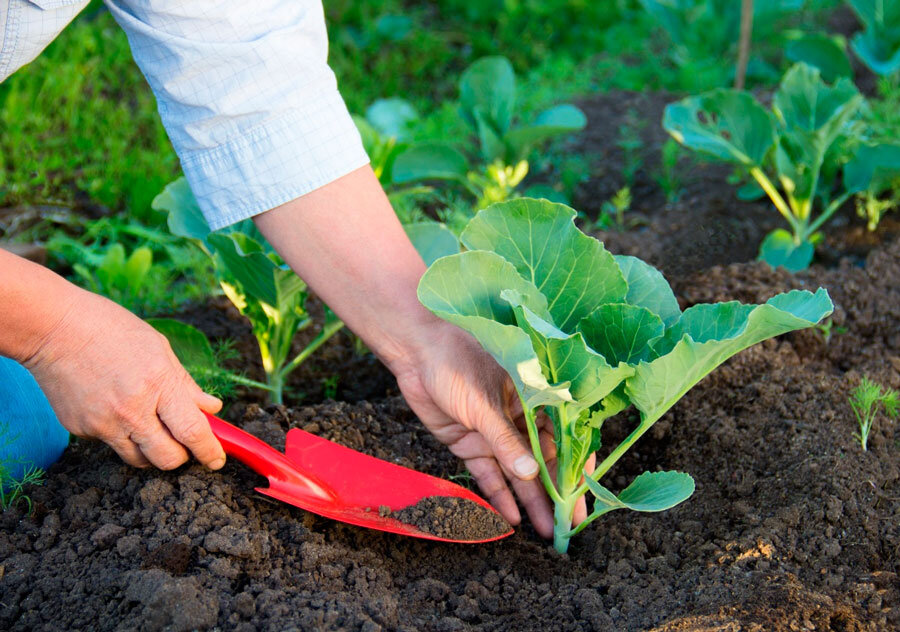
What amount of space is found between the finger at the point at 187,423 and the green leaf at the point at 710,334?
32.9 inches

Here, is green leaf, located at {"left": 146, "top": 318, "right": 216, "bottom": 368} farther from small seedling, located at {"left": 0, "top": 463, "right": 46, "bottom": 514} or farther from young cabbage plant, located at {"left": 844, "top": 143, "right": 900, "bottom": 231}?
young cabbage plant, located at {"left": 844, "top": 143, "right": 900, "bottom": 231}

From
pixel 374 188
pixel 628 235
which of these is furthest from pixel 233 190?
pixel 628 235

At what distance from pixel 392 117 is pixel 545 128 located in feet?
3.75

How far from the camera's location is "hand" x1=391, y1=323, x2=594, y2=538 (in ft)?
5.72

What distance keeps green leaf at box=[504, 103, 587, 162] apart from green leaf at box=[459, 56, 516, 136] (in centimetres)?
11

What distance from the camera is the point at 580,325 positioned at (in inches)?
64.7

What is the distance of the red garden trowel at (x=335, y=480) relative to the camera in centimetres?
178

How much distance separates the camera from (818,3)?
535cm

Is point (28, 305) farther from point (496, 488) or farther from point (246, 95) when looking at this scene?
point (496, 488)

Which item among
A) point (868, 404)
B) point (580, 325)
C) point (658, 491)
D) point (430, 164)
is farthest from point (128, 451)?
point (430, 164)

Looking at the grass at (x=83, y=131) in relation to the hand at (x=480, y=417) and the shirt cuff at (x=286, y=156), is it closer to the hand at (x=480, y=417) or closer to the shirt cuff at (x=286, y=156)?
the shirt cuff at (x=286, y=156)

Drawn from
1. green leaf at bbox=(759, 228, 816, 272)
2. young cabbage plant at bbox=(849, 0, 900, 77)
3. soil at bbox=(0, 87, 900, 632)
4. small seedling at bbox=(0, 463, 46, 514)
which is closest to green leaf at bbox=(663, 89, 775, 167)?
green leaf at bbox=(759, 228, 816, 272)

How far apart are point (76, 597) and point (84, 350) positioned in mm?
447

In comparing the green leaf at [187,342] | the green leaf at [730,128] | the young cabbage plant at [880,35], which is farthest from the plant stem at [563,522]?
the young cabbage plant at [880,35]
